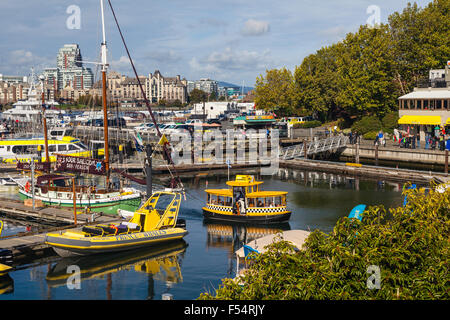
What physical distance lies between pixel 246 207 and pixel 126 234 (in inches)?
405

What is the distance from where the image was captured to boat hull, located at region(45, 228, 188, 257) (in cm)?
3038

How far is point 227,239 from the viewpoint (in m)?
35.9

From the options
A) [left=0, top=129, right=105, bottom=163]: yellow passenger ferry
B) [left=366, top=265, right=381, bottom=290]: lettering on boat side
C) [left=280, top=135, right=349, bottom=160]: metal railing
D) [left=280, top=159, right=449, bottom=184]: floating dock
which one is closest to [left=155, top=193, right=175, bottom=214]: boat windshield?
[left=280, top=159, right=449, bottom=184]: floating dock

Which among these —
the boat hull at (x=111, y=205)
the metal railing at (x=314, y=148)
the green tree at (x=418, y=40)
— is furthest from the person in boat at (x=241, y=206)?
the green tree at (x=418, y=40)

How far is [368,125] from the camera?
7756 cm

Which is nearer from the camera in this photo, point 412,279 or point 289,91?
point 412,279

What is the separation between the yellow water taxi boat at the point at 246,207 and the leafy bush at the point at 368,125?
42.2 m
